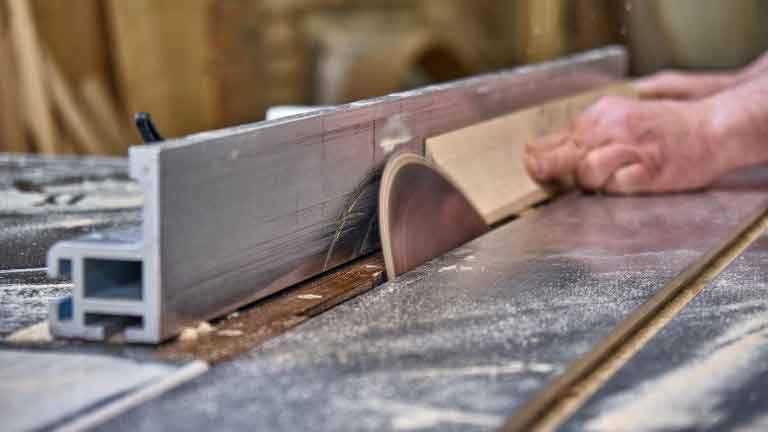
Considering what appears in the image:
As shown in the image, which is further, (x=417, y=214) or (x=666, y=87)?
(x=666, y=87)

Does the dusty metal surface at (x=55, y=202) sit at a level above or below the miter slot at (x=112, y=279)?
below

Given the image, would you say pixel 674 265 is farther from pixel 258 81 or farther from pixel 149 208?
pixel 258 81

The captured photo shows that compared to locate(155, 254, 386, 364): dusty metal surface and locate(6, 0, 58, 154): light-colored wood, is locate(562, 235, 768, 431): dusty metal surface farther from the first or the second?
locate(6, 0, 58, 154): light-colored wood

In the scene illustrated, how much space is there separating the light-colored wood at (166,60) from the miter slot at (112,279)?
340cm

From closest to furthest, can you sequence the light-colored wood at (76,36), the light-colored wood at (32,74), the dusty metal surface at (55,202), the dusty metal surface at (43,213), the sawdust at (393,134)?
the dusty metal surface at (43,213), the sawdust at (393,134), the dusty metal surface at (55,202), the light-colored wood at (32,74), the light-colored wood at (76,36)

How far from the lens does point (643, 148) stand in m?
2.00

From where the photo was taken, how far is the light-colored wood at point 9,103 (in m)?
3.96

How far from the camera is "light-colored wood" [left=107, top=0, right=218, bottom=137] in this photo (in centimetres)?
459

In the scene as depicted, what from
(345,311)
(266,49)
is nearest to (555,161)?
(345,311)

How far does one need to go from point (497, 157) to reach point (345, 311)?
79 cm

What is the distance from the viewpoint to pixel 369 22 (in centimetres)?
570

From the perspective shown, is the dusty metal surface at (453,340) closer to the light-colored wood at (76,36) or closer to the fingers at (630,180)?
the fingers at (630,180)

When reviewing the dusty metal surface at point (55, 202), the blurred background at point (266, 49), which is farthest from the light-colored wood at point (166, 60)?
the dusty metal surface at point (55, 202)

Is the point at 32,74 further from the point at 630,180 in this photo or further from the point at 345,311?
the point at 345,311
